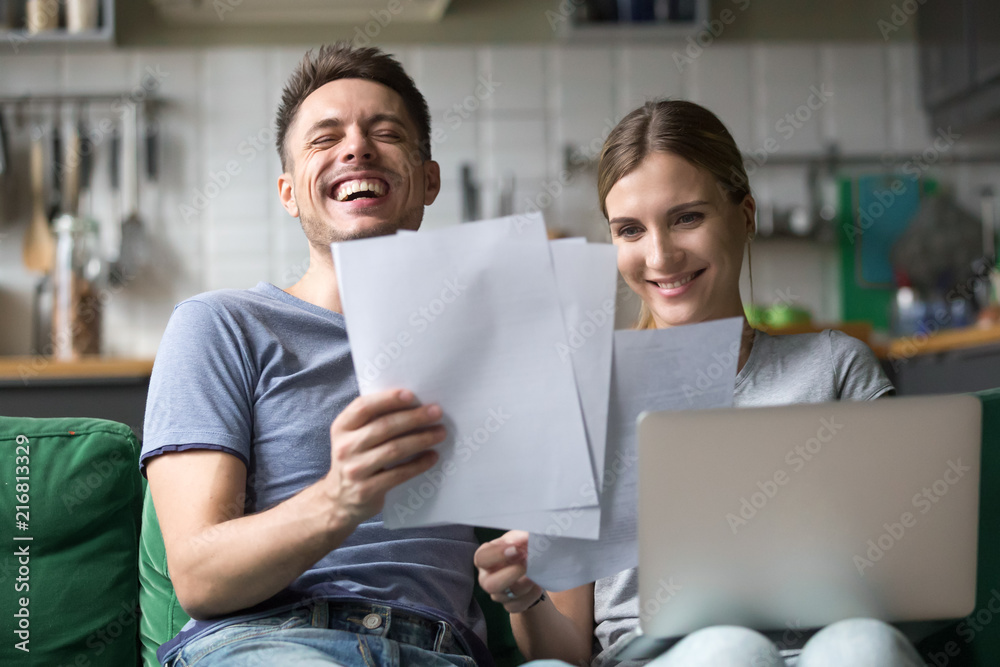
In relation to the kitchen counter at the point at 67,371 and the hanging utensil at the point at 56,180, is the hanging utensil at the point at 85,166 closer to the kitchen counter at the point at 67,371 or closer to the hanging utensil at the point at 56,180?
the hanging utensil at the point at 56,180

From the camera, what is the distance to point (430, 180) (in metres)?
1.38

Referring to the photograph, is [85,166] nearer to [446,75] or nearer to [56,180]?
[56,180]

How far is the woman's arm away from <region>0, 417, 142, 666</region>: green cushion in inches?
20.0

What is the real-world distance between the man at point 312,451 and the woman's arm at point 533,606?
2.9 inches

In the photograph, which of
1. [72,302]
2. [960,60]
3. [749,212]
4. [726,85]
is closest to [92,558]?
[749,212]

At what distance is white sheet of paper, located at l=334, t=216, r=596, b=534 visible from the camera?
79 cm

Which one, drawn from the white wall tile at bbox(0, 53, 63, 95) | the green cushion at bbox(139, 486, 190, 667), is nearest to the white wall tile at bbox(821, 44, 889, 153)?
the white wall tile at bbox(0, 53, 63, 95)

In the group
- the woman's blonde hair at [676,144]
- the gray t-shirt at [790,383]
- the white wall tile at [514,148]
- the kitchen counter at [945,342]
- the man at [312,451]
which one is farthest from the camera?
the white wall tile at [514,148]

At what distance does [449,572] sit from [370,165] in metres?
0.53

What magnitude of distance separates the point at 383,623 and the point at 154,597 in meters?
0.36

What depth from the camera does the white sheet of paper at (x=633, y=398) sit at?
85cm

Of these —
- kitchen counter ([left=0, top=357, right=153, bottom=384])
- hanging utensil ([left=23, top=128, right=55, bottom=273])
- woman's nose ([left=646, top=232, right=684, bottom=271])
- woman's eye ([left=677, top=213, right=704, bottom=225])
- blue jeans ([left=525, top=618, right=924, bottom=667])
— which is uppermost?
hanging utensil ([left=23, top=128, right=55, bottom=273])

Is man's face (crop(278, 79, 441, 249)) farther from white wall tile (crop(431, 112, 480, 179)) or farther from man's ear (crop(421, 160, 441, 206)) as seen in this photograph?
white wall tile (crop(431, 112, 480, 179))

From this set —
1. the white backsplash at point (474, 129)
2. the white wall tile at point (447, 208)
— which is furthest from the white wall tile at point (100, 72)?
the white wall tile at point (447, 208)
